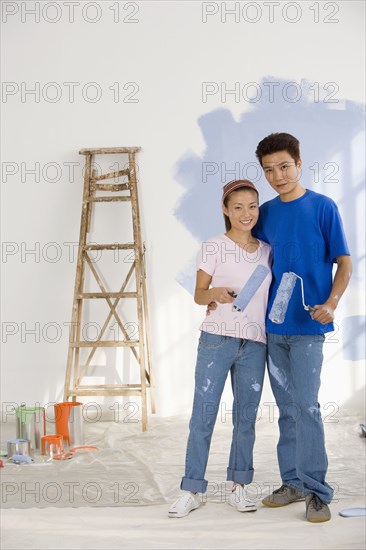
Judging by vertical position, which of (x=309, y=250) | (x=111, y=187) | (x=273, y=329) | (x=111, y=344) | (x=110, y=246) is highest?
Answer: (x=111, y=187)

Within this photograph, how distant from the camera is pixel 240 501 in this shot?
2.62 m

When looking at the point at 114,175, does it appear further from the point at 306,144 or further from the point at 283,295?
the point at 283,295

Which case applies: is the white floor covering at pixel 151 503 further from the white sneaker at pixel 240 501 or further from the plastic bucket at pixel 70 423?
the plastic bucket at pixel 70 423

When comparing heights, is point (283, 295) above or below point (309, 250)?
below

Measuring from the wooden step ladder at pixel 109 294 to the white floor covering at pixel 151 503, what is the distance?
0.44 meters

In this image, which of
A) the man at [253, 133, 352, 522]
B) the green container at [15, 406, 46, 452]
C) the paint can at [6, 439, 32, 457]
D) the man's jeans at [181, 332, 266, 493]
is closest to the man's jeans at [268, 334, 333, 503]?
the man at [253, 133, 352, 522]

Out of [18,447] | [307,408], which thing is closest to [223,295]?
[307,408]

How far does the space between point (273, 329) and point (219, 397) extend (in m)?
0.32

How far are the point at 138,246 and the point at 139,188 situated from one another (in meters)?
0.41

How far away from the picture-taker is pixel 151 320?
176 inches

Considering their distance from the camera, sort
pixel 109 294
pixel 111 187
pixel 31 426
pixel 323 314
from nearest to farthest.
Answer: pixel 323 314, pixel 31 426, pixel 109 294, pixel 111 187

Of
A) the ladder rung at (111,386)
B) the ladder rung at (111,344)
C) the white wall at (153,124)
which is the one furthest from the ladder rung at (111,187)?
the ladder rung at (111,386)

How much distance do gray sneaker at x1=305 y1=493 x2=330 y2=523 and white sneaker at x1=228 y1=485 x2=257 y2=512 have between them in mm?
208

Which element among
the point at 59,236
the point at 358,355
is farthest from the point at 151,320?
the point at 358,355
